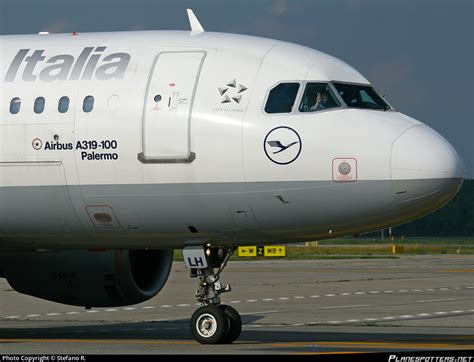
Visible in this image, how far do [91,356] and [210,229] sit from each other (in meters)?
2.89

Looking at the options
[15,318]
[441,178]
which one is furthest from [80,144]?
[15,318]

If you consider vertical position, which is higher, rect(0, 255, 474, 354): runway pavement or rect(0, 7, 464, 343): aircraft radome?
rect(0, 7, 464, 343): aircraft radome

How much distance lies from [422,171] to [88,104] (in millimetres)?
5686

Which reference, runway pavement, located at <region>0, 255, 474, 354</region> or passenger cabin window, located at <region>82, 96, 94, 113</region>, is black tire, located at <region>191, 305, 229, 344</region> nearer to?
runway pavement, located at <region>0, 255, 474, 354</region>

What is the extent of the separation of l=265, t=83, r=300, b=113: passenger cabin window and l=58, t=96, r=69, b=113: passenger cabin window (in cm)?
344

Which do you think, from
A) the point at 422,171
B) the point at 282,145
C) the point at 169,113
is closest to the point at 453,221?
the point at 169,113

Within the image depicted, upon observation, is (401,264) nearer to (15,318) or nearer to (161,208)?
(15,318)

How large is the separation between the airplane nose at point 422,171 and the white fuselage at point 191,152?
0.02 metres

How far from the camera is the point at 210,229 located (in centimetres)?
2109

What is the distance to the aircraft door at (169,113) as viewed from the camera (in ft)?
68.2

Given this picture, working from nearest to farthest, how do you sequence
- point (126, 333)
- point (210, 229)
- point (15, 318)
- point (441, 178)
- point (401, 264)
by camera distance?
point (441, 178) < point (210, 229) < point (126, 333) < point (15, 318) < point (401, 264)

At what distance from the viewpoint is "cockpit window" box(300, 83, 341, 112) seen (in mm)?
20609
